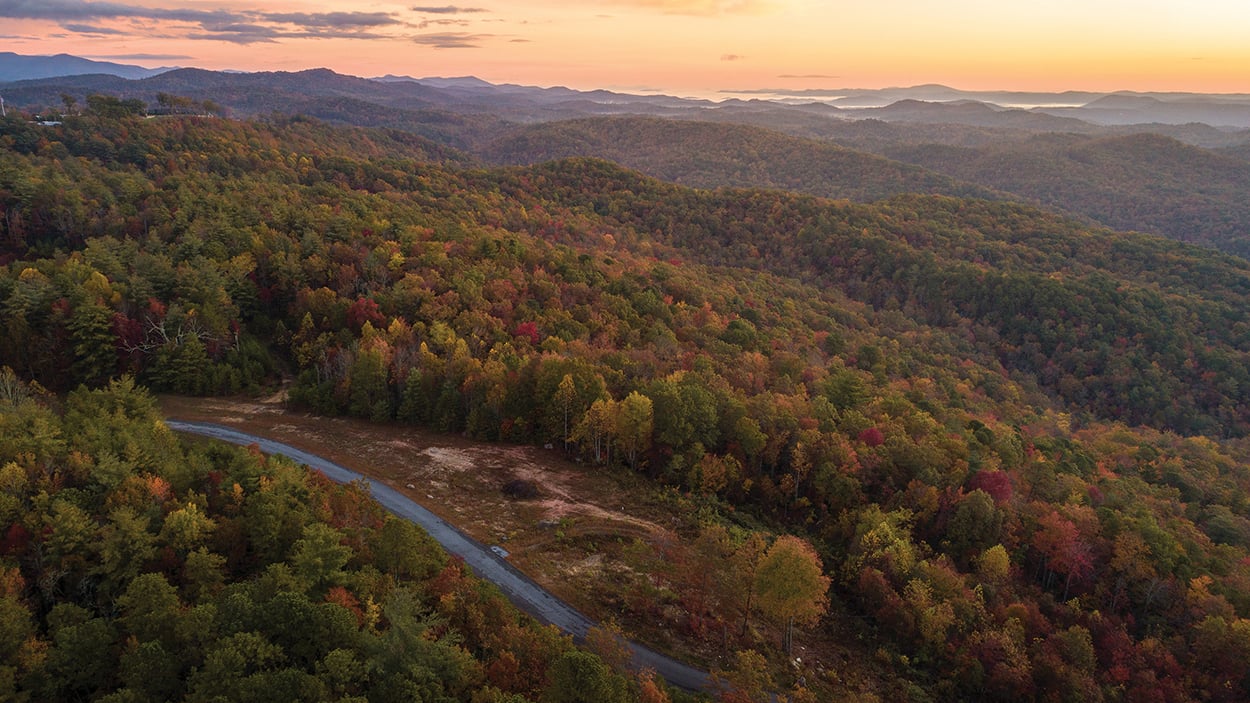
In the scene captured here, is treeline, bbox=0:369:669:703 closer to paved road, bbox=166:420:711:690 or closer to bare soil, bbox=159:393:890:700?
paved road, bbox=166:420:711:690

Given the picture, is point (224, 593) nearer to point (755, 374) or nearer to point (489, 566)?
point (489, 566)

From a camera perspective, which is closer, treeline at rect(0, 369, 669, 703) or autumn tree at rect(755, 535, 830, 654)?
treeline at rect(0, 369, 669, 703)

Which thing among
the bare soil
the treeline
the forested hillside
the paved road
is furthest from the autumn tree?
the treeline

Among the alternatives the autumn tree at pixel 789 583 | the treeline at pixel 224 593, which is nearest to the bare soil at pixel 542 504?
the autumn tree at pixel 789 583

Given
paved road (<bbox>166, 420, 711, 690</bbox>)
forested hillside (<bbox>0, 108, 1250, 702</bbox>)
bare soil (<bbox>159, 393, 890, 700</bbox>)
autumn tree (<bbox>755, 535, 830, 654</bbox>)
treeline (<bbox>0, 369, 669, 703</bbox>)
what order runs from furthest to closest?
forested hillside (<bbox>0, 108, 1250, 702</bbox>) → bare soil (<bbox>159, 393, 890, 700</bbox>) → autumn tree (<bbox>755, 535, 830, 654</bbox>) → paved road (<bbox>166, 420, 711, 690</bbox>) → treeline (<bbox>0, 369, 669, 703</bbox>)

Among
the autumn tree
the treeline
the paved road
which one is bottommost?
the paved road

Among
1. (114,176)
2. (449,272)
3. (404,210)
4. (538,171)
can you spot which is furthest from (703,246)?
(114,176)
